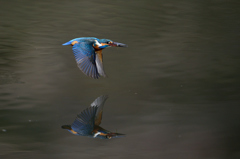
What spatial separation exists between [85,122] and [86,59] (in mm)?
904

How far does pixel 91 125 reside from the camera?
389 centimetres

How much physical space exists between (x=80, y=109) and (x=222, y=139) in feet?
4.50

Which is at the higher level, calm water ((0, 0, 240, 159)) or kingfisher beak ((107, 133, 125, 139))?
calm water ((0, 0, 240, 159))

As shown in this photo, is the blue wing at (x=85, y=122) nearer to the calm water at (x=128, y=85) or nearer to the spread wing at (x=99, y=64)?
the calm water at (x=128, y=85)

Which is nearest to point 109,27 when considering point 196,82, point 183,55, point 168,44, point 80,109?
point 168,44

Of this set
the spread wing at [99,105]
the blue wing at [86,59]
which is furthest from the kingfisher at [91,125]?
the blue wing at [86,59]

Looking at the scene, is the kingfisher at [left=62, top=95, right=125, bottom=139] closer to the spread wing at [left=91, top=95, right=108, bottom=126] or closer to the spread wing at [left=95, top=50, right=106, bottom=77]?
the spread wing at [left=91, top=95, right=108, bottom=126]

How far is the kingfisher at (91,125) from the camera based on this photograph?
3.72 meters

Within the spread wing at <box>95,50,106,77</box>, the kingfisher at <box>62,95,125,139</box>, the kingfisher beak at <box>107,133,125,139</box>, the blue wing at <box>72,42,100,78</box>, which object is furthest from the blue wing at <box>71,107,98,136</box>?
the spread wing at <box>95,50,106,77</box>

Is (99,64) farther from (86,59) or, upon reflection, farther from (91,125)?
(91,125)

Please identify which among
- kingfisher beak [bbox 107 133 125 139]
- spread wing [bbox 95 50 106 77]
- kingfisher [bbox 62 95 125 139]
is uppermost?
spread wing [bbox 95 50 106 77]

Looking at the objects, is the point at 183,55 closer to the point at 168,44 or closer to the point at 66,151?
the point at 168,44

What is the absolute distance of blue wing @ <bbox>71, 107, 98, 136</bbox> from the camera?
3.77 m

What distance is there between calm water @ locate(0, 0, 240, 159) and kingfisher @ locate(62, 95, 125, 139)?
0.08 metres
